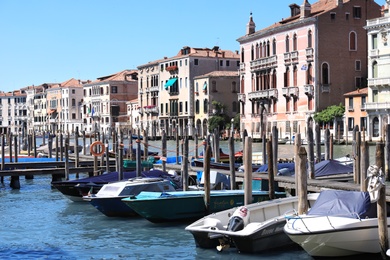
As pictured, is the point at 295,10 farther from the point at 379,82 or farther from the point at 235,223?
the point at 235,223

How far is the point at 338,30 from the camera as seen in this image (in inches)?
1831

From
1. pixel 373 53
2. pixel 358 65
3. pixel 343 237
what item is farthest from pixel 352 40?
pixel 343 237

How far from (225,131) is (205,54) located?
883 centimetres

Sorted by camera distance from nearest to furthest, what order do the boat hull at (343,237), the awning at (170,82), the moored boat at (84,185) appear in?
the boat hull at (343,237) → the moored boat at (84,185) → the awning at (170,82)

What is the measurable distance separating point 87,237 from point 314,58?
107ft

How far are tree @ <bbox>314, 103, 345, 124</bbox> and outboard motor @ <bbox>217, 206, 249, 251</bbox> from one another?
32512 millimetres

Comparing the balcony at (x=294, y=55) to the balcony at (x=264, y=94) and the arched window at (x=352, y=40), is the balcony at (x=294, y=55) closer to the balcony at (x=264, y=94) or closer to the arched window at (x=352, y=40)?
the balcony at (x=264, y=94)

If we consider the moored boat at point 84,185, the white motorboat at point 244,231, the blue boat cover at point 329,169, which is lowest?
the white motorboat at point 244,231

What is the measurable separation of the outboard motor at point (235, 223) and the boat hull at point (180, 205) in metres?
2.86

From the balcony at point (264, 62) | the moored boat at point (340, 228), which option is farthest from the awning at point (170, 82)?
the moored boat at point (340, 228)

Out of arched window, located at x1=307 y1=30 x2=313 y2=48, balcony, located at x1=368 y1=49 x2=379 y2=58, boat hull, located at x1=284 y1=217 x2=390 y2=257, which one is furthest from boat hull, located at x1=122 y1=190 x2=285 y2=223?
arched window, located at x1=307 y1=30 x2=313 y2=48

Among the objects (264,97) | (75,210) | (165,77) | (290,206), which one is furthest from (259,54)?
(290,206)

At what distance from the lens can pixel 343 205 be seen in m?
12.0

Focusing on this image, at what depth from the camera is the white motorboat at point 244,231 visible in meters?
12.7
